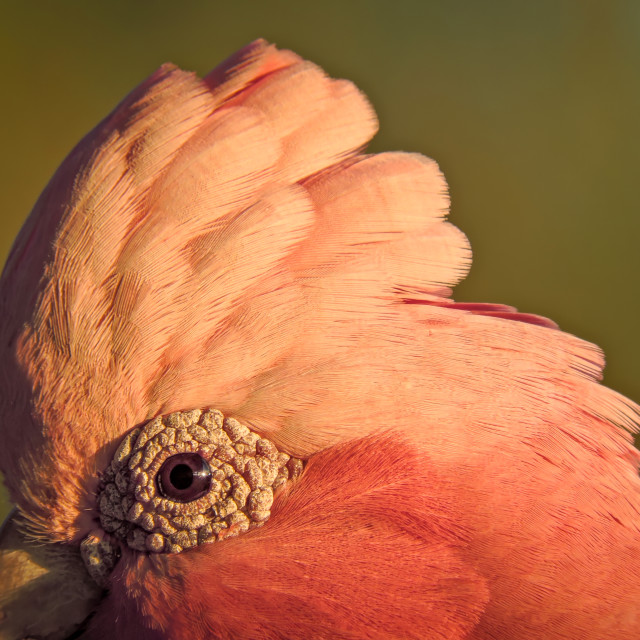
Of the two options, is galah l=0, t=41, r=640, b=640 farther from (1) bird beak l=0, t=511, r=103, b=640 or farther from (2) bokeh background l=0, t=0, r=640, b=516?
(2) bokeh background l=0, t=0, r=640, b=516

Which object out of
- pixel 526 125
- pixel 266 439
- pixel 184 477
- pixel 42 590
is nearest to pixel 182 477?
pixel 184 477

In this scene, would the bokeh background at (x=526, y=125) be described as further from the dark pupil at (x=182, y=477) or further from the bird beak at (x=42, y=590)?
the bird beak at (x=42, y=590)

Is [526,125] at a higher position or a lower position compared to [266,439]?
higher

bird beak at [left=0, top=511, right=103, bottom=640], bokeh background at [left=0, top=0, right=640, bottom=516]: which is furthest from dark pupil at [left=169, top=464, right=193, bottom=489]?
bokeh background at [left=0, top=0, right=640, bottom=516]

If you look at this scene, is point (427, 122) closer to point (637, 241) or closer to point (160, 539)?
point (637, 241)

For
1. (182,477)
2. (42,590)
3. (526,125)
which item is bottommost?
(42,590)

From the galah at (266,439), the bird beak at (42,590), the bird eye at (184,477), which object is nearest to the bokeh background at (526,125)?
the galah at (266,439)

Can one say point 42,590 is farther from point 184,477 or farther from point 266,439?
point 266,439
